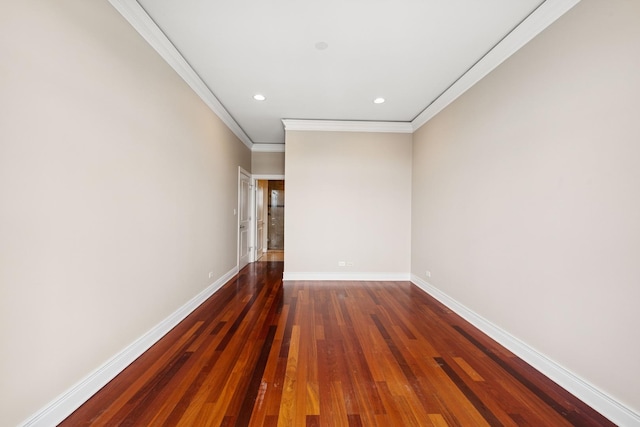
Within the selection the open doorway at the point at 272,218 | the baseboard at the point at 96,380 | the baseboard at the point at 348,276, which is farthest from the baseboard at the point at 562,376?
the open doorway at the point at 272,218

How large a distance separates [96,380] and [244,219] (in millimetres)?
3882

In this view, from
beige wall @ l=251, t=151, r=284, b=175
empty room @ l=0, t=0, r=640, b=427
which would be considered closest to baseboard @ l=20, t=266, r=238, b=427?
empty room @ l=0, t=0, r=640, b=427

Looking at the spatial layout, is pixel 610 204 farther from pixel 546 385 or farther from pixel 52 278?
pixel 52 278

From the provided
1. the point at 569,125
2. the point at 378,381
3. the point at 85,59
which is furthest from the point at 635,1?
the point at 85,59

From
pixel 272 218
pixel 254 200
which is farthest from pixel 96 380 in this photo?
pixel 272 218

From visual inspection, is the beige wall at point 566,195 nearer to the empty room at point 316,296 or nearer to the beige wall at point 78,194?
the empty room at point 316,296

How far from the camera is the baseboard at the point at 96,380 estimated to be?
1355mm

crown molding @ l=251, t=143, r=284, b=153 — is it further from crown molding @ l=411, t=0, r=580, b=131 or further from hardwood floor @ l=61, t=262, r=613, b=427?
hardwood floor @ l=61, t=262, r=613, b=427

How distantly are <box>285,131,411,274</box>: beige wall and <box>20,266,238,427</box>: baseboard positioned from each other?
7.32 ft

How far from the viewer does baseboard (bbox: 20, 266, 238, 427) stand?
136cm

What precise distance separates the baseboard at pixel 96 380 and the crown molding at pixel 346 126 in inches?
130

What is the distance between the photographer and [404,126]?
4.39 m

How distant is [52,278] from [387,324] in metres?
2.80

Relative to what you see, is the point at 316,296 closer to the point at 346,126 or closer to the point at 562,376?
the point at 562,376
